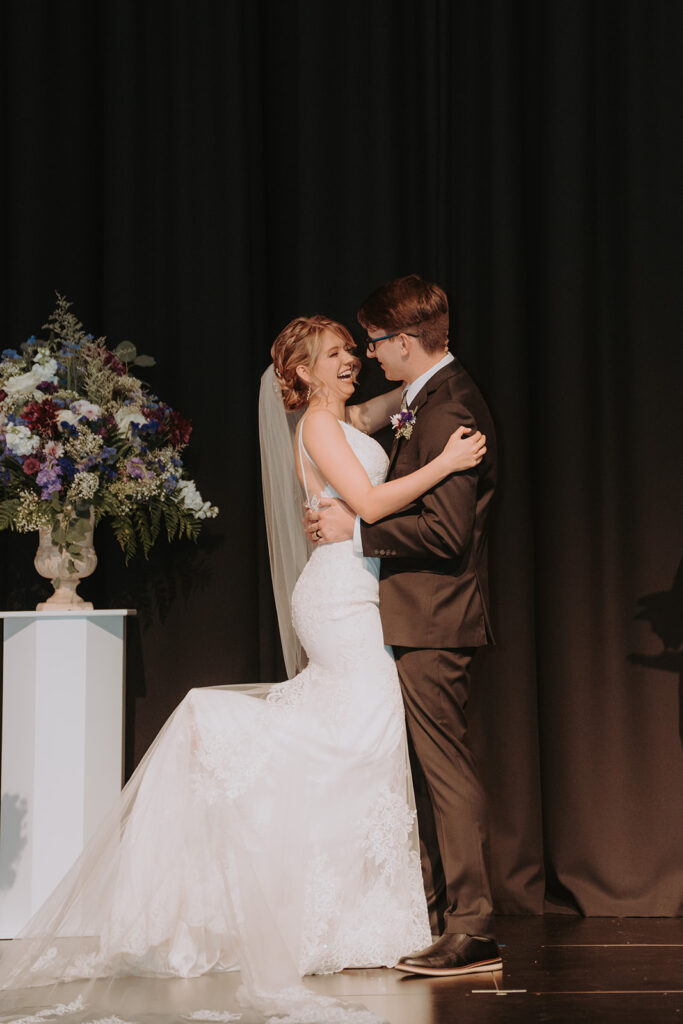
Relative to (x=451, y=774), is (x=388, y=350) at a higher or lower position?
higher

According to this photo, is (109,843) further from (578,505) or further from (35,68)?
(35,68)

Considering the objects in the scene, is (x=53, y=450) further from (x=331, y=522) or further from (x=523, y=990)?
(x=523, y=990)

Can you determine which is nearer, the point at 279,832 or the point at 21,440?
the point at 279,832

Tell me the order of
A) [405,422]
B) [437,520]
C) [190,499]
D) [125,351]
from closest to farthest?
[437,520], [405,422], [190,499], [125,351]

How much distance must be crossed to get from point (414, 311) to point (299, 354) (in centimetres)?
41

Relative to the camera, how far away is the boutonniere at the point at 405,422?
334 centimetres

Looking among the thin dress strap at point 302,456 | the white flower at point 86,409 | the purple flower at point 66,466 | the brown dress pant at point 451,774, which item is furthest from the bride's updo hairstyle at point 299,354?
the brown dress pant at point 451,774

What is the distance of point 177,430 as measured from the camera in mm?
3918

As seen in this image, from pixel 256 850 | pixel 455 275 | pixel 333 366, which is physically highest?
pixel 455 275

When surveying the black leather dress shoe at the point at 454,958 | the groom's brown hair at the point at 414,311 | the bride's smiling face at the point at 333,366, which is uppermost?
the groom's brown hair at the point at 414,311

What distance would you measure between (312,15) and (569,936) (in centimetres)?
340

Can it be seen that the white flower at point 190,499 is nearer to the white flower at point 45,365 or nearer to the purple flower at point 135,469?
the purple flower at point 135,469

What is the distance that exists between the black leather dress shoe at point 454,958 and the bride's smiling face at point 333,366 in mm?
1692

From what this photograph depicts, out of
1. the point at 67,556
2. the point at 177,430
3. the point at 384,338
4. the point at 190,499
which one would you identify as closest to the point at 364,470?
the point at 384,338
